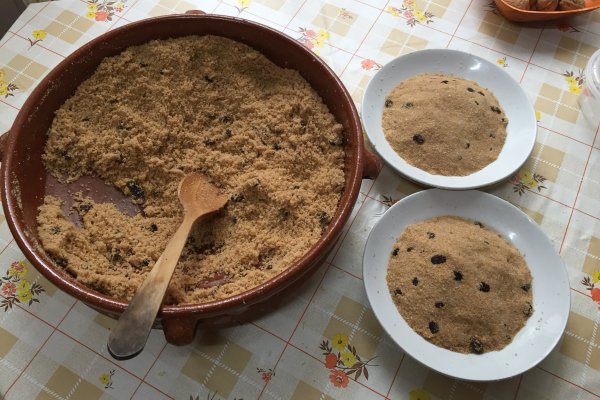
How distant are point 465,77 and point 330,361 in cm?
70

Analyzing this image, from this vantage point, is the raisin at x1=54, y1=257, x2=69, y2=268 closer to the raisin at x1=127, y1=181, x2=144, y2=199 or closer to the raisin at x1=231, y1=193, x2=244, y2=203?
the raisin at x1=127, y1=181, x2=144, y2=199

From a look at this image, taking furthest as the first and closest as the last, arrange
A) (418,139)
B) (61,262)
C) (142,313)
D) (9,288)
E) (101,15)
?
(101,15)
(418,139)
(9,288)
(61,262)
(142,313)

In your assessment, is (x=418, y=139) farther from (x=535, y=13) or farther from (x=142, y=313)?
(x=142, y=313)

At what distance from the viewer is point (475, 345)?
0.77 metres

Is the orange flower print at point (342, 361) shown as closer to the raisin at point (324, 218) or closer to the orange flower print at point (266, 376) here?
the orange flower print at point (266, 376)

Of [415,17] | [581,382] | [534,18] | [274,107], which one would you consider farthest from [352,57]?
[581,382]

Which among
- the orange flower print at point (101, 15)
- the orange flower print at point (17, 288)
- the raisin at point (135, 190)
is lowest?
the orange flower print at point (17, 288)

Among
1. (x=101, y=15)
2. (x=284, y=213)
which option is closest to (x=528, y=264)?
(x=284, y=213)

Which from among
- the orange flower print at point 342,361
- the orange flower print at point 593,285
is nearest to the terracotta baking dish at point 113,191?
the orange flower print at point 342,361

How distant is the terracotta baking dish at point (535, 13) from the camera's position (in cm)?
114

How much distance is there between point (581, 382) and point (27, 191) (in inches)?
37.9

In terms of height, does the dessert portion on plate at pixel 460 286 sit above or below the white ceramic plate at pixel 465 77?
below

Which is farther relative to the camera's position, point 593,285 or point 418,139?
point 418,139

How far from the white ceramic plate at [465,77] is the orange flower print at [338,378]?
1.29 ft
